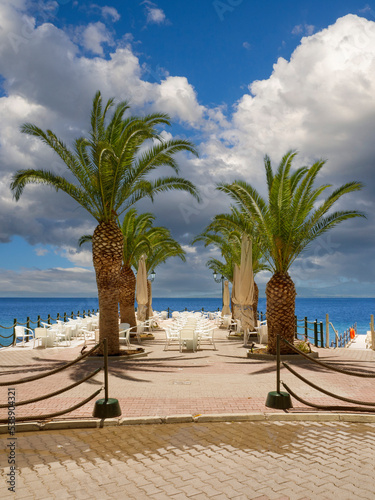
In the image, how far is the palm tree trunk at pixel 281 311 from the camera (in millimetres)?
13844

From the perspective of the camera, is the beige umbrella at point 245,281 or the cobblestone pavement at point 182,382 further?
the beige umbrella at point 245,281

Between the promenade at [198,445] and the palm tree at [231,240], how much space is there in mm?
10039

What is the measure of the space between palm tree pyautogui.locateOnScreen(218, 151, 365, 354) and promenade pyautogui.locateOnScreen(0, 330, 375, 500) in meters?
4.43

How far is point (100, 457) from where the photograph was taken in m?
4.95

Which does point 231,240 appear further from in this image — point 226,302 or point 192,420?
point 192,420

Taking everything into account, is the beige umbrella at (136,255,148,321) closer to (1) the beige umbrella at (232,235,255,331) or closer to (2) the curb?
(1) the beige umbrella at (232,235,255,331)

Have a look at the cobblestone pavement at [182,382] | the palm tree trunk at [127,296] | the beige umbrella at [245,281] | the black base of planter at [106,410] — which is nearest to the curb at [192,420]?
the black base of planter at [106,410]

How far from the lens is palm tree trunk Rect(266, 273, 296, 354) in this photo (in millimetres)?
13844

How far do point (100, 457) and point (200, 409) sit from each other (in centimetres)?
228

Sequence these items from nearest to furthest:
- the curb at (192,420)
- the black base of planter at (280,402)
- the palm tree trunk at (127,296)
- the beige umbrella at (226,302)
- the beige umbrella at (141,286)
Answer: the curb at (192,420) < the black base of planter at (280,402) < the palm tree trunk at (127,296) < the beige umbrella at (141,286) < the beige umbrella at (226,302)

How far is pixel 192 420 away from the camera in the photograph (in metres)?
6.31

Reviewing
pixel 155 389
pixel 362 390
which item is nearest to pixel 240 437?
pixel 155 389

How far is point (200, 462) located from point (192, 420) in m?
Result: 1.59

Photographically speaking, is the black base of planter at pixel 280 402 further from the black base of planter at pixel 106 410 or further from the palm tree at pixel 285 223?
the palm tree at pixel 285 223
